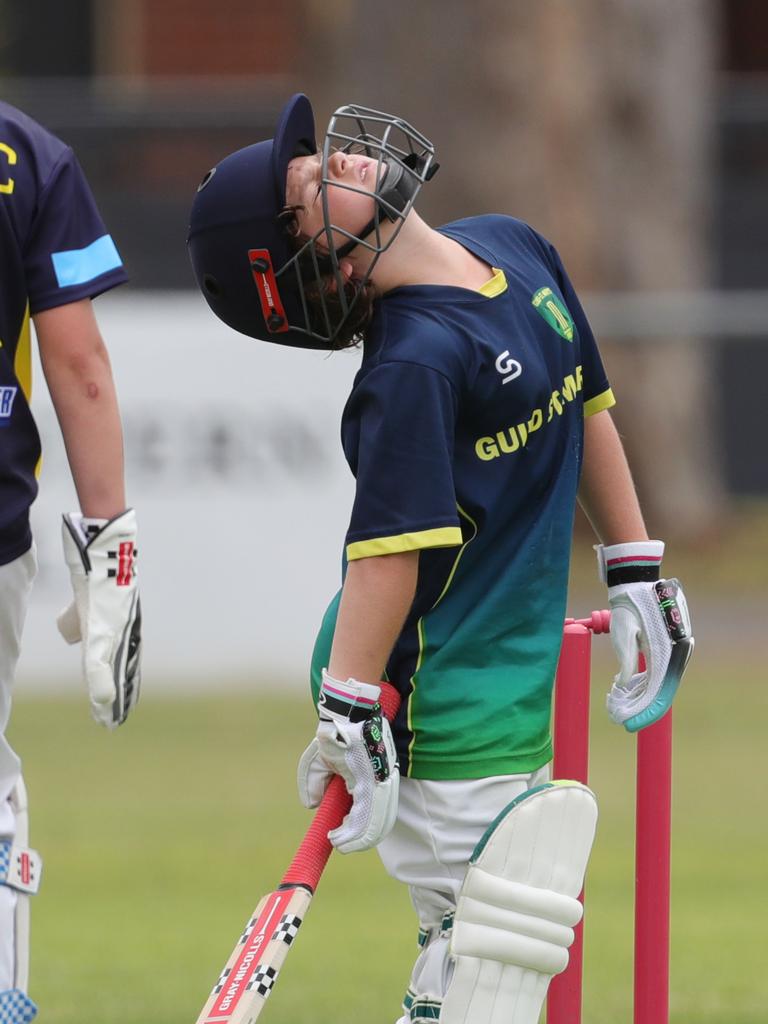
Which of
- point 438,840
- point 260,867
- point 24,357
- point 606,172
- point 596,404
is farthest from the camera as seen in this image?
point 606,172

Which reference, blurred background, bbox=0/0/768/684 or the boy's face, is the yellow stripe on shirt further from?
blurred background, bbox=0/0/768/684

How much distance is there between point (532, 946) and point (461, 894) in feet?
0.46

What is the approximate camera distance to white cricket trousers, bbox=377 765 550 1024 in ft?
10.6

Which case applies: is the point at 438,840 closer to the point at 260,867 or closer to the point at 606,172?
the point at 260,867

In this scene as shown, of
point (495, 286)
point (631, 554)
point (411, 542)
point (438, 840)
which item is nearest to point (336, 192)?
point (495, 286)

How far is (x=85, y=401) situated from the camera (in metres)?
3.66

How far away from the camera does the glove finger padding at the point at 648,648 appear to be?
3412 mm

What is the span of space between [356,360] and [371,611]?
20.6ft

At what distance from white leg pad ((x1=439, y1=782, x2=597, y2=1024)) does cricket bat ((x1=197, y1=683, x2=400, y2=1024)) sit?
0.25 metres

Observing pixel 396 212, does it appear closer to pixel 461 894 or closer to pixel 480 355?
pixel 480 355

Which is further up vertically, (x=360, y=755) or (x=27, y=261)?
(x=27, y=261)

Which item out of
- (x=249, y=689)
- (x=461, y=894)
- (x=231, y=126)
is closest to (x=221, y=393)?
(x=249, y=689)

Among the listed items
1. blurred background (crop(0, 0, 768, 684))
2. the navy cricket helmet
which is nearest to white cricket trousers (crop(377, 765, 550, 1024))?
the navy cricket helmet

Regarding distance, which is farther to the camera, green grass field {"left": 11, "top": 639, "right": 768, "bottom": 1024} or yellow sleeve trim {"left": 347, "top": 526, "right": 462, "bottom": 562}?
green grass field {"left": 11, "top": 639, "right": 768, "bottom": 1024}
